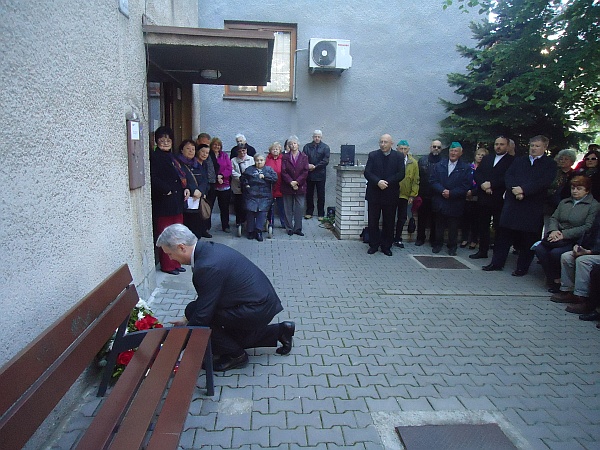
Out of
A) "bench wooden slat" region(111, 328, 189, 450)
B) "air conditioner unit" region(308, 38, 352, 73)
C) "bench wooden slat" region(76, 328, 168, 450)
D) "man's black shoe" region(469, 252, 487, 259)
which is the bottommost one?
"man's black shoe" region(469, 252, 487, 259)

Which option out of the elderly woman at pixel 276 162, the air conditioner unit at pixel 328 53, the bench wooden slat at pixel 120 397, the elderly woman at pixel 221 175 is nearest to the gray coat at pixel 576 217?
the elderly woman at pixel 276 162

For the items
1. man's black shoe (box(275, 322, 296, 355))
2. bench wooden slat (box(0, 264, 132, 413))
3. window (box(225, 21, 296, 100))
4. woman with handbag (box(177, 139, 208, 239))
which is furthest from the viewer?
window (box(225, 21, 296, 100))

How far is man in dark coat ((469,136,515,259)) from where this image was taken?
23.5 ft

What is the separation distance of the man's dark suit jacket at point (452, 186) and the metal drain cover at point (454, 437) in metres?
4.94

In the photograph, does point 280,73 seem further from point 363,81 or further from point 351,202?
point 351,202

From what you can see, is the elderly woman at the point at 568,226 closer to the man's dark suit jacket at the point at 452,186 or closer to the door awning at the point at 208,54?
the man's dark suit jacket at the point at 452,186

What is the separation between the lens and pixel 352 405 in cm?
322

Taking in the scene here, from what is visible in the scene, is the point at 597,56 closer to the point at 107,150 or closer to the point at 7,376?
the point at 107,150

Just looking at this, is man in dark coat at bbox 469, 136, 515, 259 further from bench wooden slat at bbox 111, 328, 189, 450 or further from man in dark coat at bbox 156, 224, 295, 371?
bench wooden slat at bbox 111, 328, 189, 450

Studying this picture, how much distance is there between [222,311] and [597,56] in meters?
5.28

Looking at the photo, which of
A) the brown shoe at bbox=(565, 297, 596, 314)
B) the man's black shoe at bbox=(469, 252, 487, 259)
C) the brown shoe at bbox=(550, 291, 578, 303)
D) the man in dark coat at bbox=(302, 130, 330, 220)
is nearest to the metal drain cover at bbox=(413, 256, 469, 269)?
the man's black shoe at bbox=(469, 252, 487, 259)

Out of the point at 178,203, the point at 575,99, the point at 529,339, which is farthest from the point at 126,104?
the point at 575,99

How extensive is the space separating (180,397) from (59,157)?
1.64 meters

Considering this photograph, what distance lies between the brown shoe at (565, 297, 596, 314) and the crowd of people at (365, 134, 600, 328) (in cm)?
1
